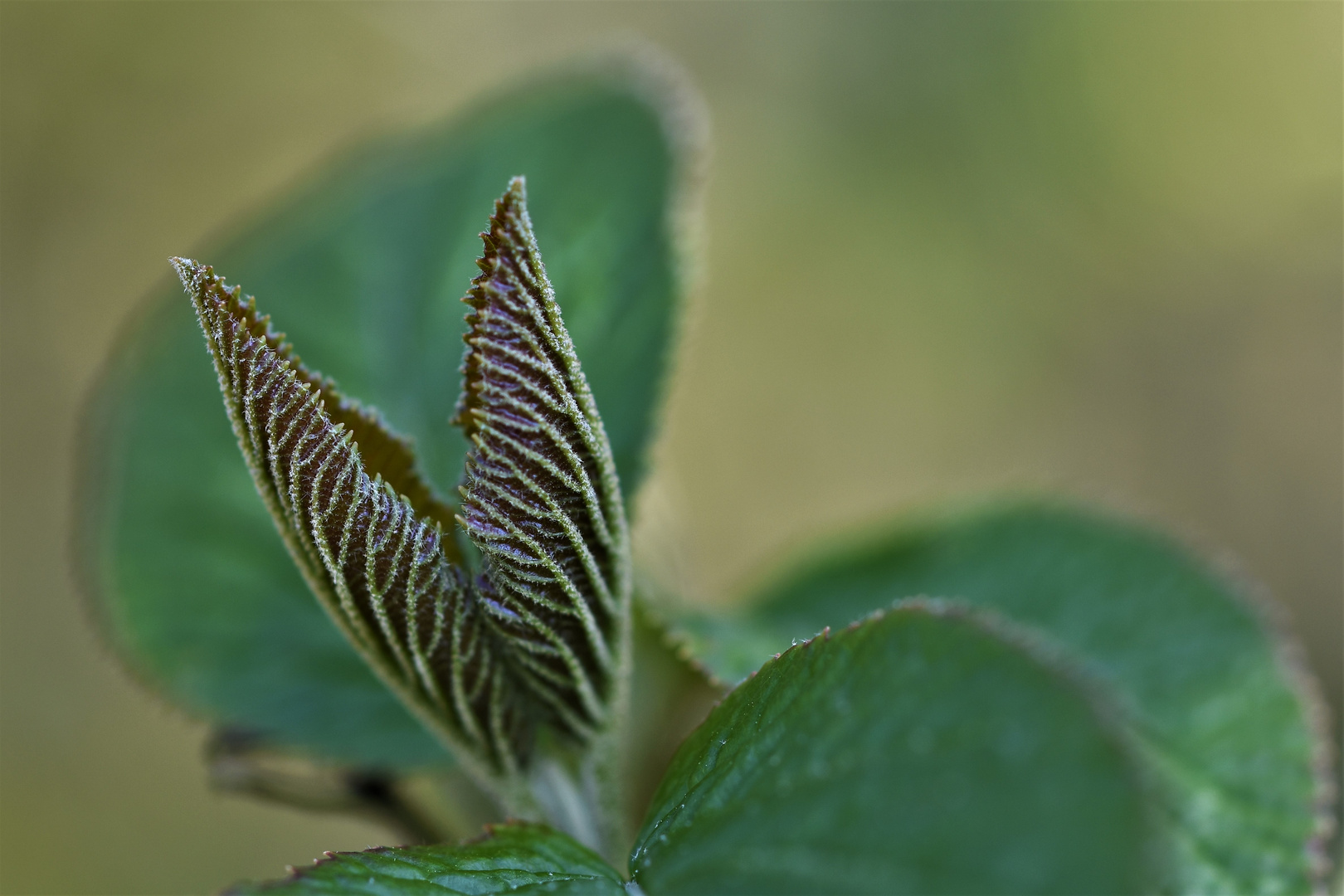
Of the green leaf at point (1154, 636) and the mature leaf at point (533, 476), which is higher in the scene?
the mature leaf at point (533, 476)

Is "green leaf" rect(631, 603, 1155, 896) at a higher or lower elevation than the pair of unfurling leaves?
lower

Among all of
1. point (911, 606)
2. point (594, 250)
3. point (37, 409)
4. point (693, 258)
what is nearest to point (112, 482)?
point (594, 250)

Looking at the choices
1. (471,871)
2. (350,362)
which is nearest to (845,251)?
(350,362)

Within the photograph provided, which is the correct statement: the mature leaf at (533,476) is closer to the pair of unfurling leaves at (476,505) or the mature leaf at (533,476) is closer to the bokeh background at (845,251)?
the pair of unfurling leaves at (476,505)

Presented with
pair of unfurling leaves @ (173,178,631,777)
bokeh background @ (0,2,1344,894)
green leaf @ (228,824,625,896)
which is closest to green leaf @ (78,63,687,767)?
pair of unfurling leaves @ (173,178,631,777)

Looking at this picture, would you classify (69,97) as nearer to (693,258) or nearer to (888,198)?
(888,198)

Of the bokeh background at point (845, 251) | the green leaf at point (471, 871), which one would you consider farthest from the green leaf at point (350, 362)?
the bokeh background at point (845, 251)

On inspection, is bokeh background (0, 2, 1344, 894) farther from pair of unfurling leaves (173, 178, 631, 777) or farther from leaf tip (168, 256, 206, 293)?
leaf tip (168, 256, 206, 293)
